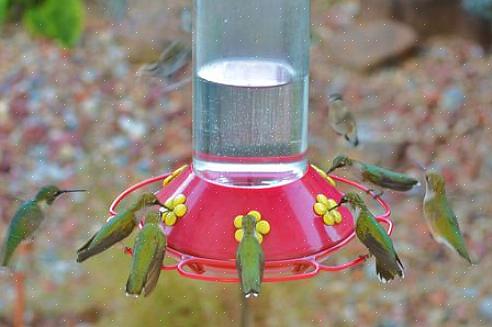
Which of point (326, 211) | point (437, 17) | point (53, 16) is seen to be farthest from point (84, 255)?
point (437, 17)

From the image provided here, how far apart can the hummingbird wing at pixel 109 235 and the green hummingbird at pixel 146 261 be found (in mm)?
90

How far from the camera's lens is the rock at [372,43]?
23.0ft

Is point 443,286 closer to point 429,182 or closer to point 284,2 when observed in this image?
point 429,182

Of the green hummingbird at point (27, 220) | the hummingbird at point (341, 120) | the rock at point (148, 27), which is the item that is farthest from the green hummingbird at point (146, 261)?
the rock at point (148, 27)

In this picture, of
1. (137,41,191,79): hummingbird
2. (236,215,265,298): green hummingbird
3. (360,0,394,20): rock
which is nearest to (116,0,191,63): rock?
(360,0,394,20): rock

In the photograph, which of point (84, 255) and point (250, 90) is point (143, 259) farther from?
point (250, 90)

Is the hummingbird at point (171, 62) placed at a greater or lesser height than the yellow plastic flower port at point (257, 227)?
lesser

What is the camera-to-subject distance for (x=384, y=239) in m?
1.97

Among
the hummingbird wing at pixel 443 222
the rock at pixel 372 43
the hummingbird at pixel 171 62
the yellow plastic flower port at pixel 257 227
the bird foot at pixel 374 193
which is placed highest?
the yellow plastic flower port at pixel 257 227

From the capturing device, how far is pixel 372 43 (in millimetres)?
7113

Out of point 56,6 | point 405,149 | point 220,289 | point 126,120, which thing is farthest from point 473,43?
point 56,6

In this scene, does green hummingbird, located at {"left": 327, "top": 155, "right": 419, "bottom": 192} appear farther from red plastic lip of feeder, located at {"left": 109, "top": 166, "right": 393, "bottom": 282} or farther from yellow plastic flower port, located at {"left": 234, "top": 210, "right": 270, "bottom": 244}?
yellow plastic flower port, located at {"left": 234, "top": 210, "right": 270, "bottom": 244}

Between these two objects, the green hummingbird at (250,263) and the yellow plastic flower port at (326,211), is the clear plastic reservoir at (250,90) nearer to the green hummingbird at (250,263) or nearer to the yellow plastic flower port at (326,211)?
the yellow plastic flower port at (326,211)

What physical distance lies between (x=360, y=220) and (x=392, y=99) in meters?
4.76
